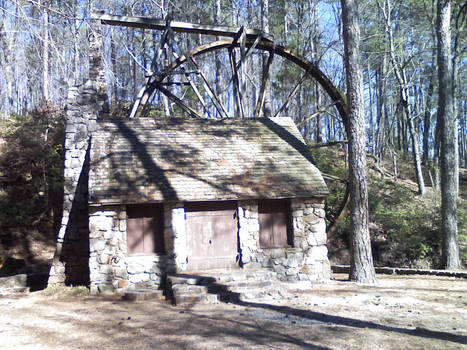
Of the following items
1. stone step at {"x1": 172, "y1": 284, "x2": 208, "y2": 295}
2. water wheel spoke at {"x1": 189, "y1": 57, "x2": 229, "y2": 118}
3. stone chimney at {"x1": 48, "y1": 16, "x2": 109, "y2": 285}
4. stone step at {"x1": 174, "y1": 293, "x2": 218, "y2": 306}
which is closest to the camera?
stone step at {"x1": 174, "y1": 293, "x2": 218, "y2": 306}

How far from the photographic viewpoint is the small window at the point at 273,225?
35.1ft

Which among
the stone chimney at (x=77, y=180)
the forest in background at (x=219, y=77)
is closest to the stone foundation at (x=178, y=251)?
the stone chimney at (x=77, y=180)

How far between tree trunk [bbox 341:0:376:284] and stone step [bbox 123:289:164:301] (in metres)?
4.76

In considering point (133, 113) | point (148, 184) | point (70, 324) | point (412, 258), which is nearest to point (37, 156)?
point (133, 113)

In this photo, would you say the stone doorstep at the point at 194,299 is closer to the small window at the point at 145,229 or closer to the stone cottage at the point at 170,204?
the stone cottage at the point at 170,204

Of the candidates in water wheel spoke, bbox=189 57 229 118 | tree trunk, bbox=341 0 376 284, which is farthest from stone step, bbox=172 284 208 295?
water wheel spoke, bbox=189 57 229 118

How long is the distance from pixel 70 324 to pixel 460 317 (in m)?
6.43

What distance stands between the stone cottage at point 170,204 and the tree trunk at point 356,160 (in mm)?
871

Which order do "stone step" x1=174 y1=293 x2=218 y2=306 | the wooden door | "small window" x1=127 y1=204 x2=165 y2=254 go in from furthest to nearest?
the wooden door < "small window" x1=127 y1=204 x2=165 y2=254 < "stone step" x1=174 y1=293 x2=218 y2=306

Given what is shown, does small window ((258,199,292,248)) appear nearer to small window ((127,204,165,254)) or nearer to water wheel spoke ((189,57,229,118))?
small window ((127,204,165,254))

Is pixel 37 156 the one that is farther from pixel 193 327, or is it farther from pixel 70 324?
pixel 193 327

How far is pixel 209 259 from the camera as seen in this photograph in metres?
10.3

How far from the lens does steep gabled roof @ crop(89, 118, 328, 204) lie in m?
9.98

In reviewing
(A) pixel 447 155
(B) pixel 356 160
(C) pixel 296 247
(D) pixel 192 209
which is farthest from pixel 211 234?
(A) pixel 447 155
